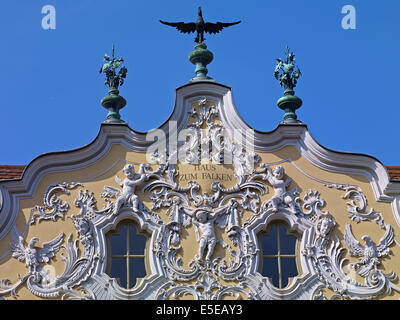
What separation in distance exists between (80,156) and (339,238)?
13.3 feet

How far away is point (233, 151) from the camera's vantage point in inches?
693

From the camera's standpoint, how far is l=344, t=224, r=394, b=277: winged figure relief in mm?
16906

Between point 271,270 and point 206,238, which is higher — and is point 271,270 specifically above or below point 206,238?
below

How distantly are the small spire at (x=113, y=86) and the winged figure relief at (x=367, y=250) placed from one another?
4041mm

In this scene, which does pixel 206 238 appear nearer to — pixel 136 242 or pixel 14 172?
pixel 136 242

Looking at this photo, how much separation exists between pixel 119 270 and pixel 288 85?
4171mm

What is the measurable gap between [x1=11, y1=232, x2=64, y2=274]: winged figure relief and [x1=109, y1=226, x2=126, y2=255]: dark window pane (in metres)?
0.75

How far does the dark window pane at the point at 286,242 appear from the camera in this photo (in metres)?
17.1

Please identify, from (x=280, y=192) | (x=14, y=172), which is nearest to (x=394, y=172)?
(x=280, y=192)

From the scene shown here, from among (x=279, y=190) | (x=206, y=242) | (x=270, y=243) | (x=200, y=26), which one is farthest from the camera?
(x=200, y=26)

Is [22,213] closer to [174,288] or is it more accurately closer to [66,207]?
[66,207]

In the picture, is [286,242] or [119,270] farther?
[286,242]

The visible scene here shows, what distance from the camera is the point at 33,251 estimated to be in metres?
16.7
